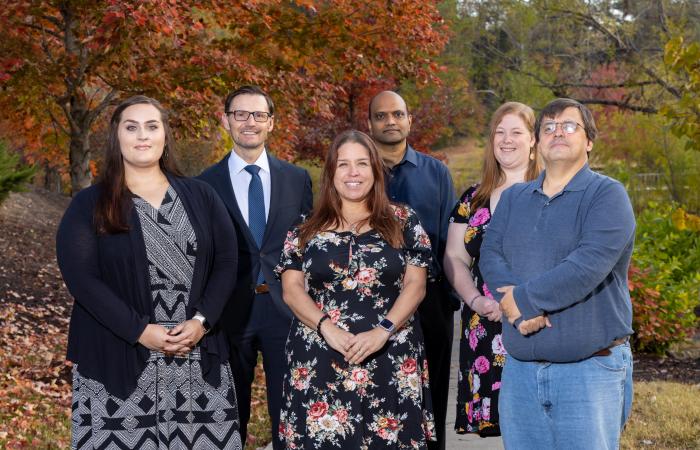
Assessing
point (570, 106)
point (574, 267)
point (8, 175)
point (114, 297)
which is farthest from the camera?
point (8, 175)

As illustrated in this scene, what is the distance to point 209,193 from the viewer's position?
4.53 m

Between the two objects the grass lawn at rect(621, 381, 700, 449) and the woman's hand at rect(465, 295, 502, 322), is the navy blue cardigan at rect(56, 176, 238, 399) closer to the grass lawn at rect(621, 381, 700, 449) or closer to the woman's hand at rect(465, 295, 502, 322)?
the woman's hand at rect(465, 295, 502, 322)

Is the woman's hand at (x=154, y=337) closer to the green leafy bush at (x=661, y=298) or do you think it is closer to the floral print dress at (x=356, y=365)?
the floral print dress at (x=356, y=365)

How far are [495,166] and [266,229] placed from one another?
133cm

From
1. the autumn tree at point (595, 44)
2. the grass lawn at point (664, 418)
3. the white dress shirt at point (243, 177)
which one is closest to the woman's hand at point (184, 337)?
the white dress shirt at point (243, 177)

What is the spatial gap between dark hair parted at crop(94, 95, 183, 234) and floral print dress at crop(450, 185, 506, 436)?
63.4 inches

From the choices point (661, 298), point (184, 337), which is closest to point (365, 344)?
point (184, 337)

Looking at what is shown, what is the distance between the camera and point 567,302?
3412mm

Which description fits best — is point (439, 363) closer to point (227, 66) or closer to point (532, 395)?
point (532, 395)

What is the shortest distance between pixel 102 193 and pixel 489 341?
207 cm

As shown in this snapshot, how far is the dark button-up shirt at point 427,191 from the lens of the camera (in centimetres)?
541

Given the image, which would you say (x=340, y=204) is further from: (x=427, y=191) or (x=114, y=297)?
(x=114, y=297)

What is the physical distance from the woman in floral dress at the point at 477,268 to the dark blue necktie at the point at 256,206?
106 centimetres

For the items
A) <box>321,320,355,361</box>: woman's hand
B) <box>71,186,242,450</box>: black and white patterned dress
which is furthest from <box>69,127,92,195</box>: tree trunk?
<box>321,320,355,361</box>: woman's hand
